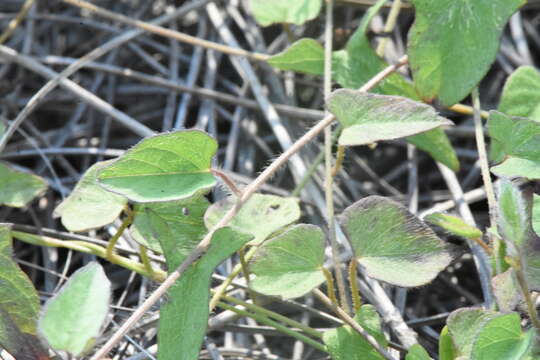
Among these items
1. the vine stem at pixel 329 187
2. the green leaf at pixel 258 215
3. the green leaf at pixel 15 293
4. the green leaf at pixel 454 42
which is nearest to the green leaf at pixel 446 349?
the vine stem at pixel 329 187

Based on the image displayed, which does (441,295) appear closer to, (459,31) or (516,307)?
(516,307)

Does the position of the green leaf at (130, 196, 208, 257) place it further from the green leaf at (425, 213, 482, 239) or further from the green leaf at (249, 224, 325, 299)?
the green leaf at (425, 213, 482, 239)

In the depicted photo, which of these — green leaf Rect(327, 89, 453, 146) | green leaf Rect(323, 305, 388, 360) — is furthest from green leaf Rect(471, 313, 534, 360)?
green leaf Rect(327, 89, 453, 146)

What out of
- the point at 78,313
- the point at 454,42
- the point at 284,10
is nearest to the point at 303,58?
the point at 284,10

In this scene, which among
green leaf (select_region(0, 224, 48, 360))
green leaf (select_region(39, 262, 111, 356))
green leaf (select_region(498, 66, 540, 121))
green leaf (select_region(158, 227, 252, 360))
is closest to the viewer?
green leaf (select_region(39, 262, 111, 356))

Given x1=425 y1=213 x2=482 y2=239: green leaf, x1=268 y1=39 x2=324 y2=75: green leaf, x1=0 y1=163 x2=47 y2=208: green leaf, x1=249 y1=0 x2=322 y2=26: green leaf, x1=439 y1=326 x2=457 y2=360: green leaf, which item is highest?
x1=249 y1=0 x2=322 y2=26: green leaf

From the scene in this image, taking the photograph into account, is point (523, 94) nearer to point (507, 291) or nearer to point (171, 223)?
point (507, 291)

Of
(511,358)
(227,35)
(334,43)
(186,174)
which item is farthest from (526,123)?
(227,35)

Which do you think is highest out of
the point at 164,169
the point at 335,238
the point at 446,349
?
the point at 164,169
